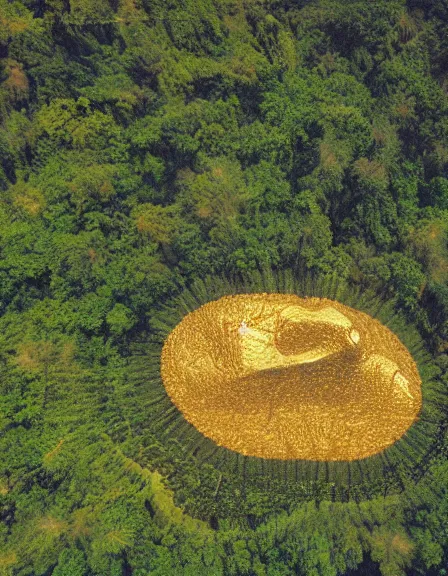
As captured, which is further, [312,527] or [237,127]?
[237,127]

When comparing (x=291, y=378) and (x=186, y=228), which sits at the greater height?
(x=186, y=228)

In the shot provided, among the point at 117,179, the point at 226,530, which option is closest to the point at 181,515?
the point at 226,530

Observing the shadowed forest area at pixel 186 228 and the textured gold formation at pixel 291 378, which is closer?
the shadowed forest area at pixel 186 228

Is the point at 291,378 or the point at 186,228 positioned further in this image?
the point at 186,228

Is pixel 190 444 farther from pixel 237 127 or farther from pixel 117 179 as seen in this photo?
pixel 237 127

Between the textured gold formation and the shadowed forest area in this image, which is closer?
the shadowed forest area
